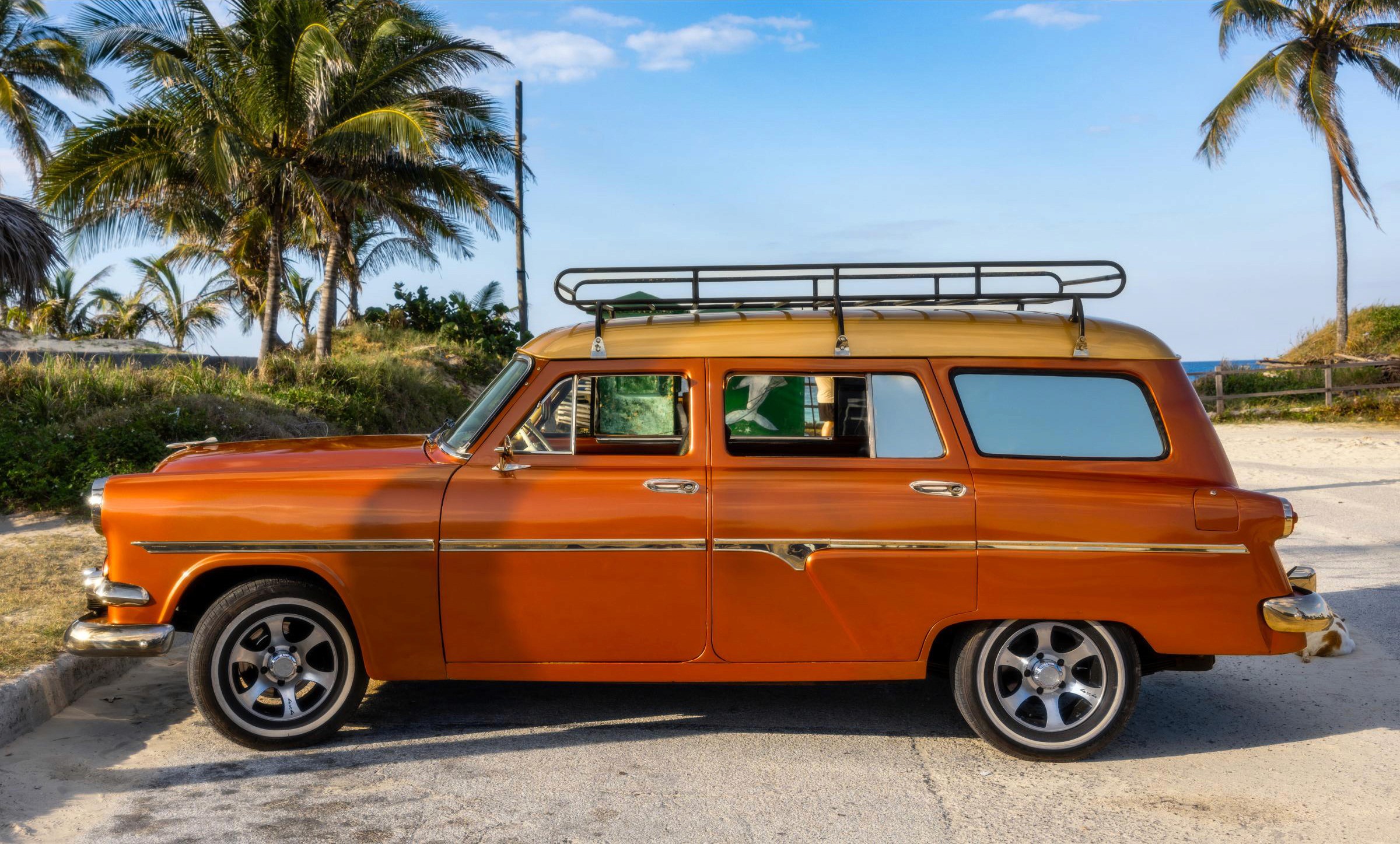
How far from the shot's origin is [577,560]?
4.51 meters

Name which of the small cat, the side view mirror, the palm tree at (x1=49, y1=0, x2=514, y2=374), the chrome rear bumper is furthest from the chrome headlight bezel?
the palm tree at (x1=49, y1=0, x2=514, y2=374)

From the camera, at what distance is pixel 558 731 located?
16.1 feet

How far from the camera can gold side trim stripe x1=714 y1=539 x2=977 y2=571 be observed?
4484 mm

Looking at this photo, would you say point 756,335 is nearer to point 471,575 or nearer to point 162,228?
point 471,575

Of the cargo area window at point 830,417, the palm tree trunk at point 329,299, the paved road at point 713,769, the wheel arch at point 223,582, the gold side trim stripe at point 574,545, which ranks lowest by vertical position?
the paved road at point 713,769

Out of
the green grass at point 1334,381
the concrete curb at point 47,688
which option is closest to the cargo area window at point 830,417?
the concrete curb at point 47,688

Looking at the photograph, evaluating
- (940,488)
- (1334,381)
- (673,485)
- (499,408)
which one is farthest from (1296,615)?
(1334,381)

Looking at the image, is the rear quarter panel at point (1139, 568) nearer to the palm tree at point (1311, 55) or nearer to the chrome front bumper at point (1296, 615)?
the chrome front bumper at point (1296, 615)

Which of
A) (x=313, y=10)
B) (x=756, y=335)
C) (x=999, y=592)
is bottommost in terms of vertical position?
(x=999, y=592)

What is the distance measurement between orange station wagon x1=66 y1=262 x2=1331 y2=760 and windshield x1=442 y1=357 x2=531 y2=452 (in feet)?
0.14

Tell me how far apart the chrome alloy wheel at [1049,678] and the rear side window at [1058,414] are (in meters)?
0.76

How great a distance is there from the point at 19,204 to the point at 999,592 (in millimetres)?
17401

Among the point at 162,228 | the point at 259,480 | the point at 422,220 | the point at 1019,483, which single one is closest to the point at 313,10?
the point at 422,220

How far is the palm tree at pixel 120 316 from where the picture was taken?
36.3 m
